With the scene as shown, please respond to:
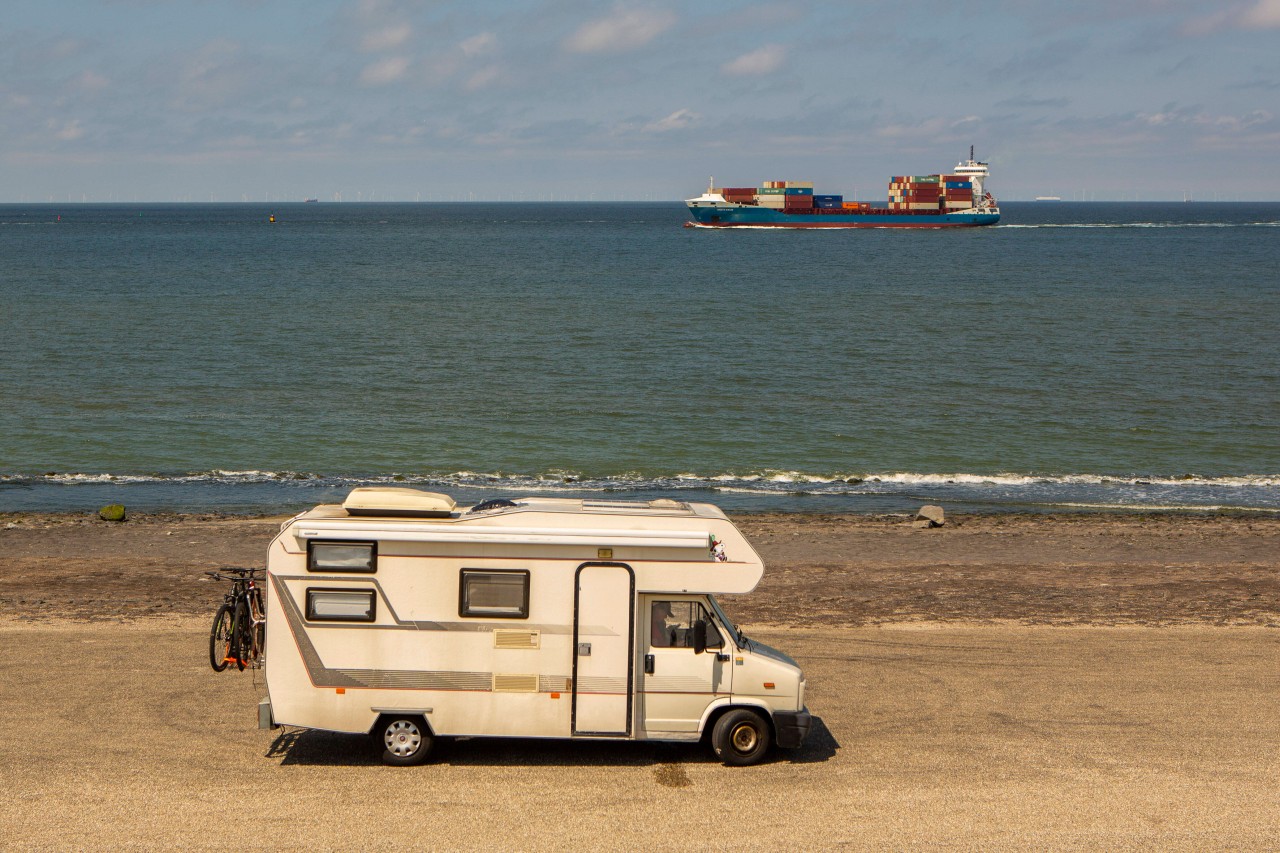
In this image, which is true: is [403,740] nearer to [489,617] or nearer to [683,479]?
[489,617]

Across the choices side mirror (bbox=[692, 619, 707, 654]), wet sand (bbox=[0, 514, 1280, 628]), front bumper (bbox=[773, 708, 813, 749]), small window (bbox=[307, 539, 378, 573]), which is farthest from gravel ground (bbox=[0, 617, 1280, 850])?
wet sand (bbox=[0, 514, 1280, 628])

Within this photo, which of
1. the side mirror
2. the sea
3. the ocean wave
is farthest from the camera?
the sea

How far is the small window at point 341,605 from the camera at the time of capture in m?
12.0

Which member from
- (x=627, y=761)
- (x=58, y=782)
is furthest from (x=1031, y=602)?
(x=58, y=782)

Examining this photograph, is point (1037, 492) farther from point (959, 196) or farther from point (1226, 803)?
point (959, 196)

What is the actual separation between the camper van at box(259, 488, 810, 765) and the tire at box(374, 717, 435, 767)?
0.04 meters

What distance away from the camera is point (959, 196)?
7165 inches

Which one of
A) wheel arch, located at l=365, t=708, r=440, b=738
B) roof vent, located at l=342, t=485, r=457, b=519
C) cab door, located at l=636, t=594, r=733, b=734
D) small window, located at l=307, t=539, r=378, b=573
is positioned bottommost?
wheel arch, located at l=365, t=708, r=440, b=738

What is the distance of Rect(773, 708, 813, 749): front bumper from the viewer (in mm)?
12477

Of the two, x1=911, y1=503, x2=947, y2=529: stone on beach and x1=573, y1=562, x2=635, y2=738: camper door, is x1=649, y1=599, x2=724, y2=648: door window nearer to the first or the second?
x1=573, y1=562, x2=635, y2=738: camper door

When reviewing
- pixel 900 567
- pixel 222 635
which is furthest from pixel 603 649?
pixel 900 567

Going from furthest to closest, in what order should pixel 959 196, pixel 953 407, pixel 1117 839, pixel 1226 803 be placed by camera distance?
pixel 959 196
pixel 953 407
pixel 1226 803
pixel 1117 839

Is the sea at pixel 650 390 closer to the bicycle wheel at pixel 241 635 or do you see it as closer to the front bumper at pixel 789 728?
the bicycle wheel at pixel 241 635

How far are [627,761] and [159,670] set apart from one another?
21.3ft
